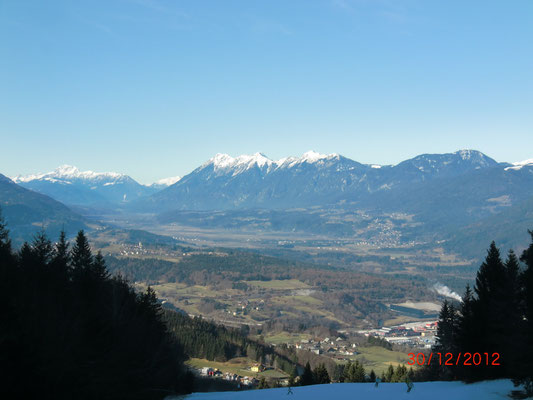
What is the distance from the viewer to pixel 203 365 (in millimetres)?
50844

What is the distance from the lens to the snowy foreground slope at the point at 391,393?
17652 millimetres

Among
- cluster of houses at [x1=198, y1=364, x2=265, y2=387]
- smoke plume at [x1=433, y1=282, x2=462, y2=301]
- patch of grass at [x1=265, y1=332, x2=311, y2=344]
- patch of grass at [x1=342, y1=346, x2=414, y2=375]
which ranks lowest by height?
patch of grass at [x1=265, y1=332, x2=311, y2=344]

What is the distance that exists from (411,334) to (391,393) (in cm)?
6943

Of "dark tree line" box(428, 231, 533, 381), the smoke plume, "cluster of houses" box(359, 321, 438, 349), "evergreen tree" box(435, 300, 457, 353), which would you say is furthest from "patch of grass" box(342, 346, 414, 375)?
the smoke plume

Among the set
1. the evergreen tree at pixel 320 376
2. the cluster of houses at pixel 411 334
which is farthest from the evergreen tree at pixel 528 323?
the cluster of houses at pixel 411 334

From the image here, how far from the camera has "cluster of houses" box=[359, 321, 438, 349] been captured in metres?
76.2

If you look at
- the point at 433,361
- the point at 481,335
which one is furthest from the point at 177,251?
the point at 481,335

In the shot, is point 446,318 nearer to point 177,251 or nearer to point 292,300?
point 292,300

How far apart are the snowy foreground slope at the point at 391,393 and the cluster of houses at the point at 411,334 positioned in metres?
55.1

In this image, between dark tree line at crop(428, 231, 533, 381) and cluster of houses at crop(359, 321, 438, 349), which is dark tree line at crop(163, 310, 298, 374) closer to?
cluster of houses at crop(359, 321, 438, 349)

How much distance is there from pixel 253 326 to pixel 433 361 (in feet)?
171

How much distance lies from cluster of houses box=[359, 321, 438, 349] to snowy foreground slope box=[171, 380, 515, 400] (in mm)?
55130

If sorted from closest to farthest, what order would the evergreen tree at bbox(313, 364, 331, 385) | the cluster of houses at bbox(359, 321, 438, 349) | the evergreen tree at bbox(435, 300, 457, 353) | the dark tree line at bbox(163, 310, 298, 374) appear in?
the evergreen tree at bbox(435, 300, 457, 353), the evergreen tree at bbox(313, 364, 331, 385), the dark tree line at bbox(163, 310, 298, 374), the cluster of houses at bbox(359, 321, 438, 349)

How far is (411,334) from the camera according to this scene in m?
84.1
